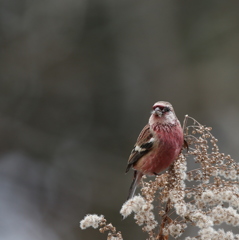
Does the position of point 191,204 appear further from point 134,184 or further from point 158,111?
point 158,111

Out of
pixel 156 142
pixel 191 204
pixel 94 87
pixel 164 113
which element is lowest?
pixel 191 204

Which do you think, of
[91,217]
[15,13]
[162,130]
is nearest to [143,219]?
[91,217]

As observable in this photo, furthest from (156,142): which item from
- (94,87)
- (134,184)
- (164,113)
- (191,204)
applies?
(94,87)

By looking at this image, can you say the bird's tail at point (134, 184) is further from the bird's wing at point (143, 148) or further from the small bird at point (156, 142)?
the bird's wing at point (143, 148)

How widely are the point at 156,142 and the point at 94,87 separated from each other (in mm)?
6444

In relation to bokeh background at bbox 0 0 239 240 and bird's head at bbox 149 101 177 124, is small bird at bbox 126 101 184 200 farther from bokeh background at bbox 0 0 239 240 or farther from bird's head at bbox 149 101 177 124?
bokeh background at bbox 0 0 239 240

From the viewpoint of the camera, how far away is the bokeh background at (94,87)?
369 inches

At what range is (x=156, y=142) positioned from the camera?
4258mm

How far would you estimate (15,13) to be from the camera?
11.1 metres

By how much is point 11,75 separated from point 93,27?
86.2 inches

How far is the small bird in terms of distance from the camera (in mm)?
4045

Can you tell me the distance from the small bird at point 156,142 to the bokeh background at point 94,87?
180 inches

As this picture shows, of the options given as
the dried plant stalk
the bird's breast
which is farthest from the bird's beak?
the dried plant stalk

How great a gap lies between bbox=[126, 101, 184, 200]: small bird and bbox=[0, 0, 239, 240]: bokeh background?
4570 mm
